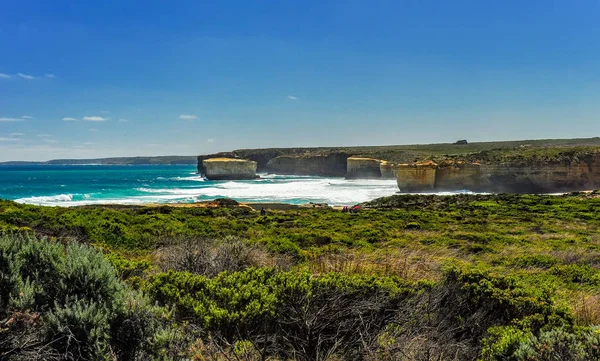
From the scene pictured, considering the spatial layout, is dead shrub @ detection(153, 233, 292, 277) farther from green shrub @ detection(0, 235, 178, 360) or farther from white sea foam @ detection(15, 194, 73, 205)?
white sea foam @ detection(15, 194, 73, 205)

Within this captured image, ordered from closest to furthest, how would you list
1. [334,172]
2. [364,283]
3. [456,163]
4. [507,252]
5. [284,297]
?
[284,297] < [364,283] < [507,252] < [456,163] < [334,172]

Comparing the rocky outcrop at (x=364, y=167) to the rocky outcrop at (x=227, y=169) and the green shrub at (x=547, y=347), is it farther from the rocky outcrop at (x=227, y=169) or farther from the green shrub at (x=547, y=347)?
the green shrub at (x=547, y=347)

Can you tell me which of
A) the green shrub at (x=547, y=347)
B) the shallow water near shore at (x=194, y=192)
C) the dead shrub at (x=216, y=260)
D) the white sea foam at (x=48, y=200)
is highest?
the green shrub at (x=547, y=347)

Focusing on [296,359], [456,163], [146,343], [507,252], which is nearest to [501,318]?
[296,359]

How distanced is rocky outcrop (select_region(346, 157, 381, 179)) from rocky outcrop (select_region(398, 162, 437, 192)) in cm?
2587

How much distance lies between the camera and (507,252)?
10.5m

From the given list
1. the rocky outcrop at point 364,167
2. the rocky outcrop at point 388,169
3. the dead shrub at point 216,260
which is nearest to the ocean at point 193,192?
the rocky outcrop at point 388,169

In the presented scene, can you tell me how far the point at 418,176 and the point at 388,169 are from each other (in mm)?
21843

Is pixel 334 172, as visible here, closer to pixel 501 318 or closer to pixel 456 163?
pixel 456 163

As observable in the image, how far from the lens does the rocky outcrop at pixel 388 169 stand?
227ft

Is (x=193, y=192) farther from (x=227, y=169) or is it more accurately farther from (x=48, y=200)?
(x=227, y=169)

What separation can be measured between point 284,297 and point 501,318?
219 cm

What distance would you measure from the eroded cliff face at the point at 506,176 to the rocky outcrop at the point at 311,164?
4241cm

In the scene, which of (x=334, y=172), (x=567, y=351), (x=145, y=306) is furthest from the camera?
(x=334, y=172)
